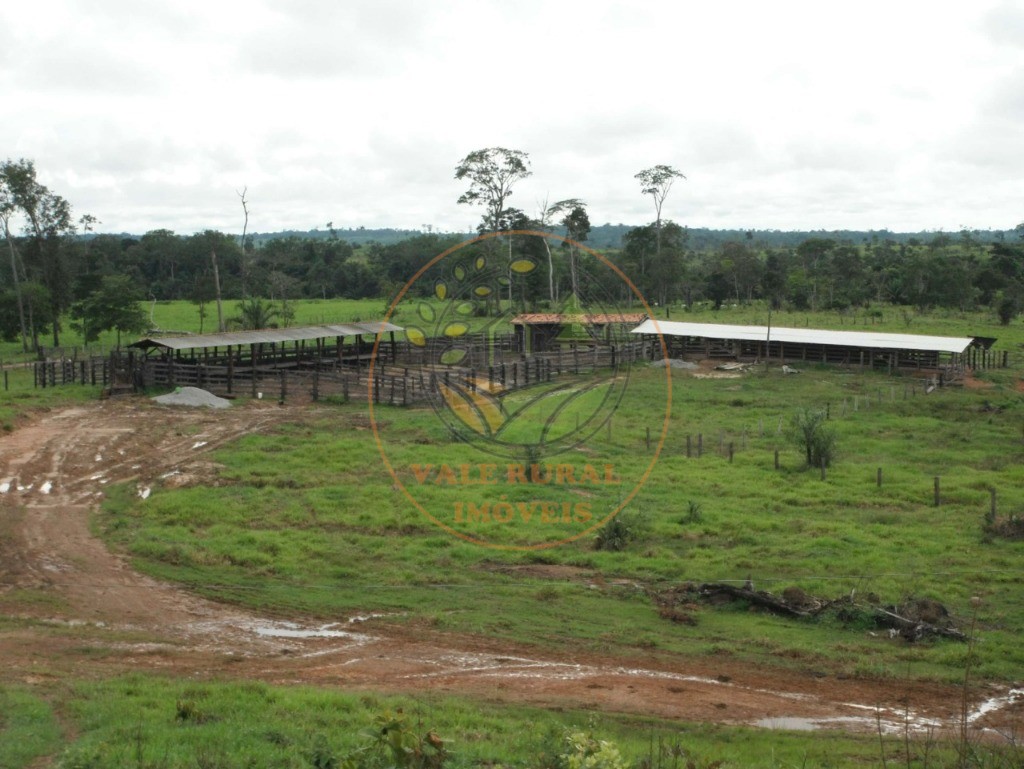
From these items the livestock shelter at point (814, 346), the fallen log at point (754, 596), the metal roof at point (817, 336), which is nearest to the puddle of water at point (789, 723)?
the fallen log at point (754, 596)

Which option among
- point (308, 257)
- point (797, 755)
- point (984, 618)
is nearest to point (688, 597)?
point (984, 618)

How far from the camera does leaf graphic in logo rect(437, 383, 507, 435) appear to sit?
2760 centimetres

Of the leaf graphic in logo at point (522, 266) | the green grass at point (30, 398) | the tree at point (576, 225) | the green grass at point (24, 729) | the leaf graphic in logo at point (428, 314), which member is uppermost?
the tree at point (576, 225)

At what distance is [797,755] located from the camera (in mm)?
8875

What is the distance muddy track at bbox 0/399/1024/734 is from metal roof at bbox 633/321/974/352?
23.5 metres

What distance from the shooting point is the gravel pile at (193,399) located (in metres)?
29.4

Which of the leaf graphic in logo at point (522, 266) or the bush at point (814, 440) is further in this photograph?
the leaf graphic in logo at point (522, 266)

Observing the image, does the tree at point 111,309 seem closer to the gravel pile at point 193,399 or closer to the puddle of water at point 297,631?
the gravel pile at point 193,399

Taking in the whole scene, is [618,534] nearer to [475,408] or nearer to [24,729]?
[24,729]

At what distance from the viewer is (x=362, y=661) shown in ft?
38.3

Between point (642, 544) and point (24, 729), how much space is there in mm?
10489

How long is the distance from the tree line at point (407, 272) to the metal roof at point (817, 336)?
3.82 metres

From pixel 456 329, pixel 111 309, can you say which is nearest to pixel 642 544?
pixel 456 329

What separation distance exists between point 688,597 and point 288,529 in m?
7.30
